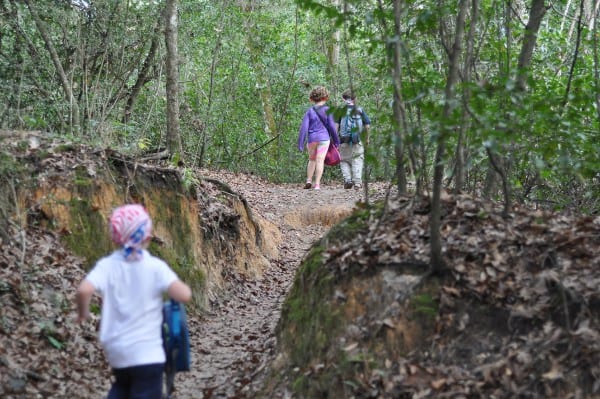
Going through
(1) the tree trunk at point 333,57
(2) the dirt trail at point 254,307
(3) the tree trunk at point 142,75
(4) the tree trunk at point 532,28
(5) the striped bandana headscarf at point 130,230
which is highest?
(1) the tree trunk at point 333,57

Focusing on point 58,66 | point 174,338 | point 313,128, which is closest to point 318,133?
point 313,128

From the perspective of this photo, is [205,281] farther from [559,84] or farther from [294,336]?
[559,84]

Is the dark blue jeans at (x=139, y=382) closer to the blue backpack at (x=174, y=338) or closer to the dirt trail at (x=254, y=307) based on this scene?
the blue backpack at (x=174, y=338)

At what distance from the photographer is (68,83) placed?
35.5 feet

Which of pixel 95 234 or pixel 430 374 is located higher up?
pixel 95 234

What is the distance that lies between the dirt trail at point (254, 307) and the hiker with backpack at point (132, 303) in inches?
72.0

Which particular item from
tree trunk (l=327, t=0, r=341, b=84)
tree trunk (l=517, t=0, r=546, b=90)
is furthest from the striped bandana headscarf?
tree trunk (l=327, t=0, r=341, b=84)

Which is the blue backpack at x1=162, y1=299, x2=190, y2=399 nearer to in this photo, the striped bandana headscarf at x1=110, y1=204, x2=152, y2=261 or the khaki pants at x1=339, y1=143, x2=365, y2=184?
the striped bandana headscarf at x1=110, y1=204, x2=152, y2=261

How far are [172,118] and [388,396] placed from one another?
8431mm

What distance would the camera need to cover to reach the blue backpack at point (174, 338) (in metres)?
4.70

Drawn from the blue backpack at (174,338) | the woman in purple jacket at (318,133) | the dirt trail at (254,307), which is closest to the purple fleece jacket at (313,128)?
the woman in purple jacket at (318,133)

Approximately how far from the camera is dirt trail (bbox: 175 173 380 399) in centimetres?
689

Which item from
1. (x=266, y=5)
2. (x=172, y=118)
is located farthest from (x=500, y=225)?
(x=266, y=5)

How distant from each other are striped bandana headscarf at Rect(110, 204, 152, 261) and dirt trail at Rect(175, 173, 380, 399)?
2.26m
